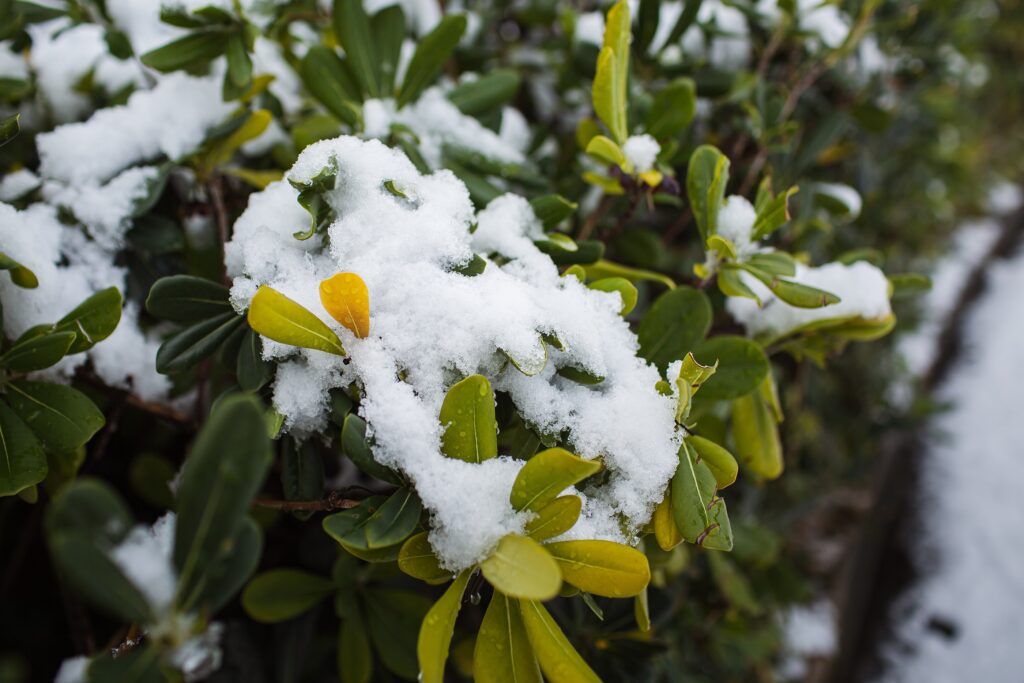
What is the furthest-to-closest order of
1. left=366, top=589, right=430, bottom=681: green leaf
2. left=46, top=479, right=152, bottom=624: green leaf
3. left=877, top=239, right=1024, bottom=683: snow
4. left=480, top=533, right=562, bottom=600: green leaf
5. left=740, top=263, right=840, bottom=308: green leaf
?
left=877, top=239, right=1024, bottom=683: snow, left=366, top=589, right=430, bottom=681: green leaf, left=740, top=263, right=840, bottom=308: green leaf, left=480, top=533, right=562, bottom=600: green leaf, left=46, top=479, right=152, bottom=624: green leaf

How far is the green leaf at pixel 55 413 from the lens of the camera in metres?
0.67

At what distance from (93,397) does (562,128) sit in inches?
42.2

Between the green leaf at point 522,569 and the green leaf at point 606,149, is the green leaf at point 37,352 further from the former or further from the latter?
the green leaf at point 606,149

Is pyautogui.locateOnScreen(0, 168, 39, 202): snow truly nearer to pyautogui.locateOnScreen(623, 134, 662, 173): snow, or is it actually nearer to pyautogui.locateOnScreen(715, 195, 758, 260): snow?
pyautogui.locateOnScreen(623, 134, 662, 173): snow

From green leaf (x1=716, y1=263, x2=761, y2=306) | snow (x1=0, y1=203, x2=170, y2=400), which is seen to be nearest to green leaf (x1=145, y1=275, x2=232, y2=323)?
snow (x1=0, y1=203, x2=170, y2=400)

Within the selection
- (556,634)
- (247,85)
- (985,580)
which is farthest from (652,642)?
(985,580)

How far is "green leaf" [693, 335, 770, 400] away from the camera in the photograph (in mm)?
759

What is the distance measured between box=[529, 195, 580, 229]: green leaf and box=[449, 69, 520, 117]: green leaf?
285mm

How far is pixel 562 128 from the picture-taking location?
56.8 inches

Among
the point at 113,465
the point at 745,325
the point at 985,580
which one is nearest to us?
the point at 745,325

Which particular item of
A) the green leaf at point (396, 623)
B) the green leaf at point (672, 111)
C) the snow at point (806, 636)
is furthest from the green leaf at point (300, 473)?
the snow at point (806, 636)

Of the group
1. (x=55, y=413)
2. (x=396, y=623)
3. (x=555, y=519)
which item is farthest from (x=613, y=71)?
(x=396, y=623)

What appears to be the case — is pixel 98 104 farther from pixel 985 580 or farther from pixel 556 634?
pixel 985 580

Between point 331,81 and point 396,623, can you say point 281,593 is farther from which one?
point 331,81
